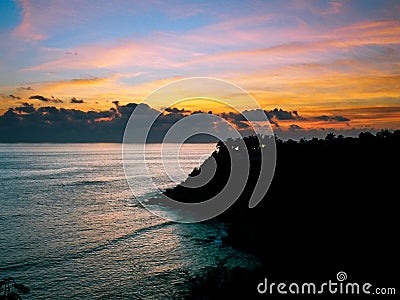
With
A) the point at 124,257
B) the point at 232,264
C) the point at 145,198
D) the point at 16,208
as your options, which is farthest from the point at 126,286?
the point at 145,198

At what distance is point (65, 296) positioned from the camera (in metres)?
27.9

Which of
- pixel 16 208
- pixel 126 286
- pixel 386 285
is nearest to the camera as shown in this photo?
pixel 386 285

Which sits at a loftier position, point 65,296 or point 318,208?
point 318,208

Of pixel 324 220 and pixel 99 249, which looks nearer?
pixel 324 220

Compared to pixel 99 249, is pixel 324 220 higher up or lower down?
higher up

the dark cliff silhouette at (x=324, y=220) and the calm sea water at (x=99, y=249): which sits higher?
the dark cliff silhouette at (x=324, y=220)

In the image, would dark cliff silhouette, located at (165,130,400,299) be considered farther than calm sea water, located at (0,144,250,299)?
No

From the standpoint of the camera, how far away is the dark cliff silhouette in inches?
1053

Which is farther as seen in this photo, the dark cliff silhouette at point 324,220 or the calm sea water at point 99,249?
the calm sea water at point 99,249

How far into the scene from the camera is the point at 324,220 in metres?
35.6

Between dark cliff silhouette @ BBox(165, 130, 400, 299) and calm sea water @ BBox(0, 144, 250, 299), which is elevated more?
dark cliff silhouette @ BBox(165, 130, 400, 299)

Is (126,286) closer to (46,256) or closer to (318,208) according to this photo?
(46,256)

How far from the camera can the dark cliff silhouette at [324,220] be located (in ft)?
87.7

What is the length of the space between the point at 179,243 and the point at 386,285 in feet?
80.9
